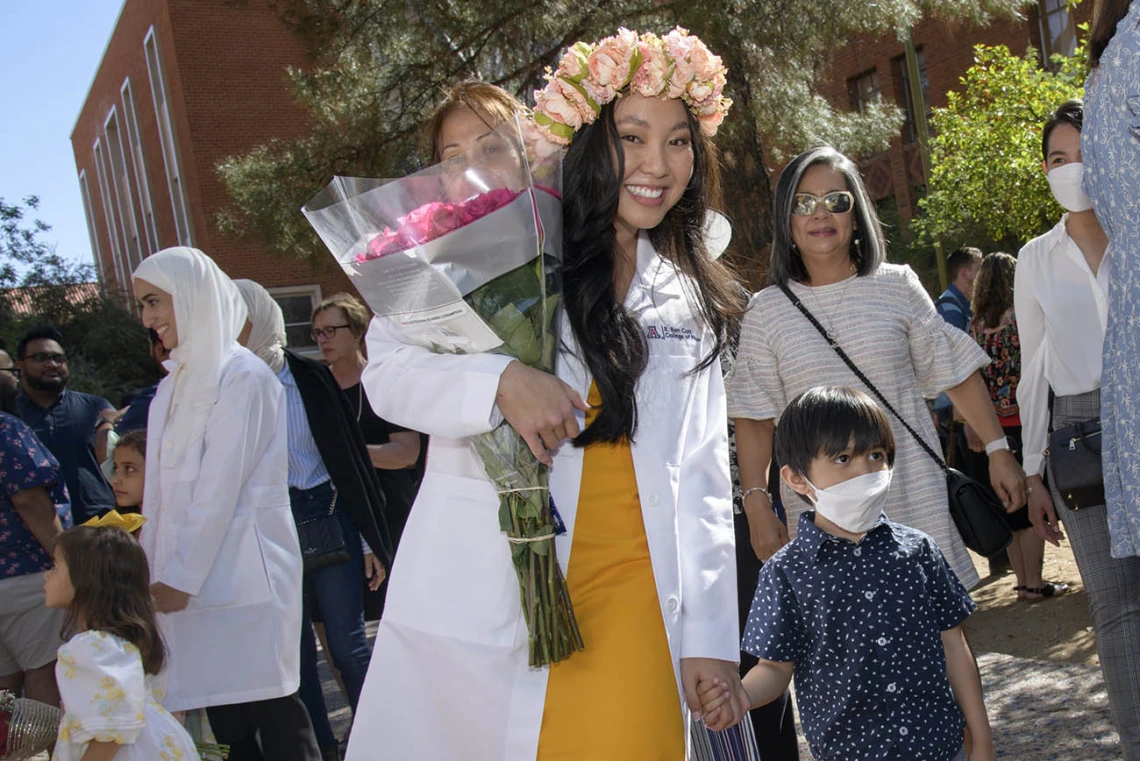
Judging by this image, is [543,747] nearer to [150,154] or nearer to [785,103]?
[785,103]

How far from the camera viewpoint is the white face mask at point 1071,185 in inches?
157

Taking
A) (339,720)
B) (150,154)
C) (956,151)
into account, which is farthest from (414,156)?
(150,154)

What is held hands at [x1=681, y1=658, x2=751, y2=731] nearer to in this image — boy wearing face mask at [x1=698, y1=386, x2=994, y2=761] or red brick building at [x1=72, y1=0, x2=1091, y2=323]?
boy wearing face mask at [x1=698, y1=386, x2=994, y2=761]

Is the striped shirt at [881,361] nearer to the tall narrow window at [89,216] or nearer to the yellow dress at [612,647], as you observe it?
the yellow dress at [612,647]

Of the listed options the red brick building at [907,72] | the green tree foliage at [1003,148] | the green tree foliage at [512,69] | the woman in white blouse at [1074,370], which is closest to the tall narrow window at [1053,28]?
the red brick building at [907,72]

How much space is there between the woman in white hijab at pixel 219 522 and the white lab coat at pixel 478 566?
1669 millimetres

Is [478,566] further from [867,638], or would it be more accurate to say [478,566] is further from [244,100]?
[244,100]

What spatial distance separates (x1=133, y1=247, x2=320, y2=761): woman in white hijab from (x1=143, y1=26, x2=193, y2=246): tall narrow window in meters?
24.9

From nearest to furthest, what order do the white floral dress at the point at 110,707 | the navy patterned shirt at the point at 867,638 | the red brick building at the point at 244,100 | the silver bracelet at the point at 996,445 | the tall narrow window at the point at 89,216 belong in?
the navy patterned shirt at the point at 867,638, the white floral dress at the point at 110,707, the silver bracelet at the point at 996,445, the red brick building at the point at 244,100, the tall narrow window at the point at 89,216

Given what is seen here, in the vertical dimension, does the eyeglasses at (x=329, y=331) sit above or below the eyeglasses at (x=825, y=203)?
above

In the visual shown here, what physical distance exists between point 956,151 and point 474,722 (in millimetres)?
13941

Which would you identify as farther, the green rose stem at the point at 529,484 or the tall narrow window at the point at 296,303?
the tall narrow window at the point at 296,303

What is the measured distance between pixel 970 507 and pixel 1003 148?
11.1 metres

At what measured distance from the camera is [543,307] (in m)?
2.53
